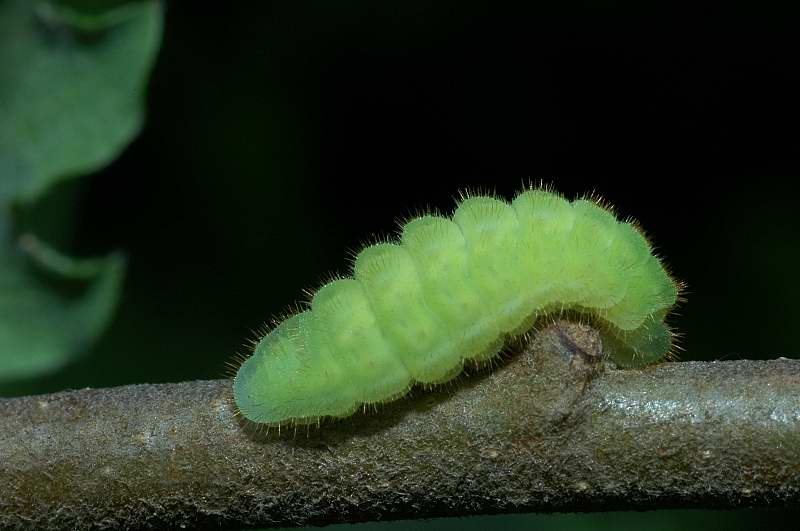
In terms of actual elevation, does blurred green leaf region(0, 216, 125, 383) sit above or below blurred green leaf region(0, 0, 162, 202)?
below

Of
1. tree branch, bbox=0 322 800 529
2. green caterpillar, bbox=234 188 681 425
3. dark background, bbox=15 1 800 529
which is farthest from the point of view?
dark background, bbox=15 1 800 529

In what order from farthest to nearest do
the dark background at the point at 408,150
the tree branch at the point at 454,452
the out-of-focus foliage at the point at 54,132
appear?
the dark background at the point at 408,150
the out-of-focus foliage at the point at 54,132
the tree branch at the point at 454,452

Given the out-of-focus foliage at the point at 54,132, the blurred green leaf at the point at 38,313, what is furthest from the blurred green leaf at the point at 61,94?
the blurred green leaf at the point at 38,313

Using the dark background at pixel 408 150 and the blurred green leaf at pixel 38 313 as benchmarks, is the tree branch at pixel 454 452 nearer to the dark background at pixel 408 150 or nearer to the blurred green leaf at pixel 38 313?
the blurred green leaf at pixel 38 313

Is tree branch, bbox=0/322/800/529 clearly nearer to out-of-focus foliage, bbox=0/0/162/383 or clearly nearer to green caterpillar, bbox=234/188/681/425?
green caterpillar, bbox=234/188/681/425

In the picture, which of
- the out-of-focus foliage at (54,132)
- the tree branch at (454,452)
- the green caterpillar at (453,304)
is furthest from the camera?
the out-of-focus foliage at (54,132)

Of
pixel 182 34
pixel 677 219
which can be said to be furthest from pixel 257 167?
pixel 677 219

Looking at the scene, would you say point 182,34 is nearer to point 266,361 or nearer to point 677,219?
point 677,219

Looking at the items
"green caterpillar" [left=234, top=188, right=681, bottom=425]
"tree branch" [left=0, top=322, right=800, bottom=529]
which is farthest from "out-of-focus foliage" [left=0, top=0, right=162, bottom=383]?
"green caterpillar" [left=234, top=188, right=681, bottom=425]
